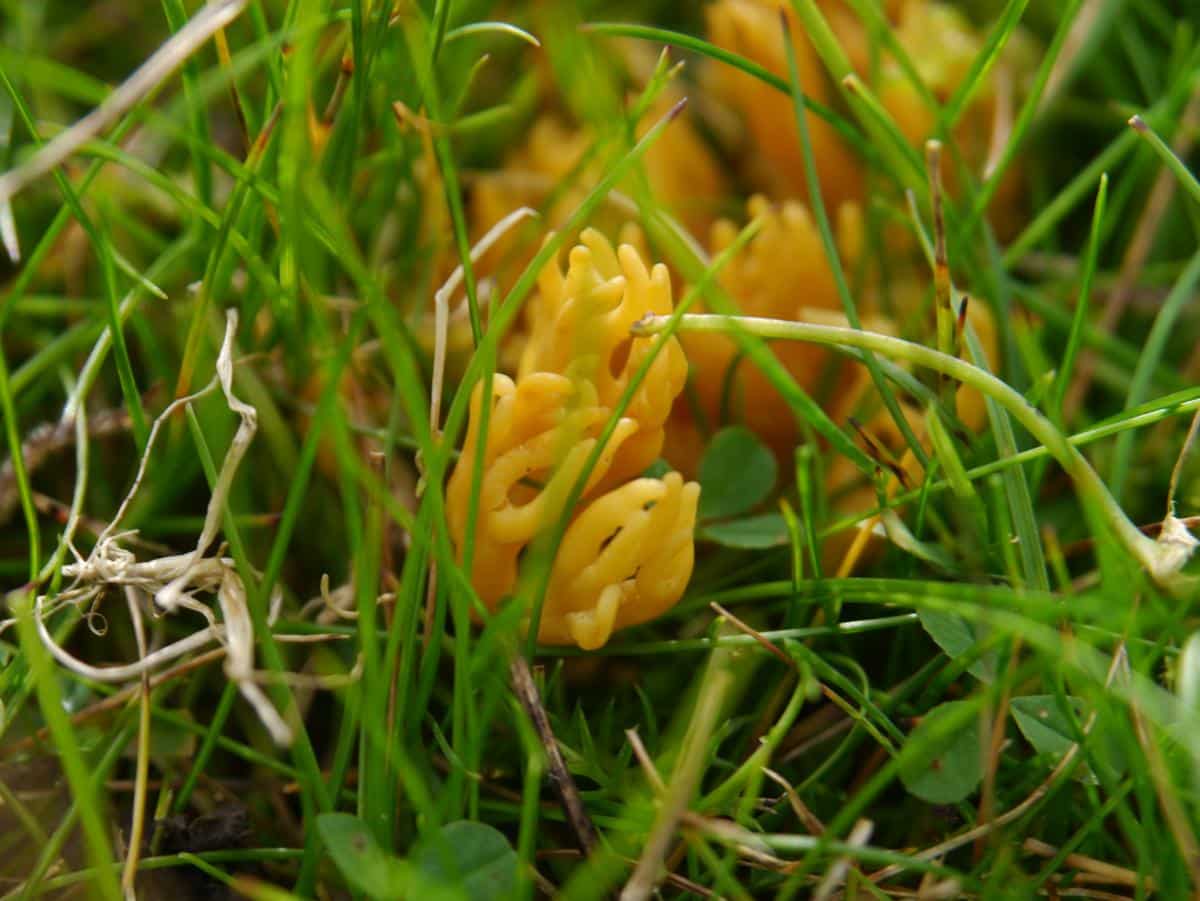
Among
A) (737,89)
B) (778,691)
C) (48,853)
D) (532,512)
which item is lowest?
(48,853)

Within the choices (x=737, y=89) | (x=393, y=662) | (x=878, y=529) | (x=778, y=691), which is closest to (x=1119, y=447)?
(x=878, y=529)

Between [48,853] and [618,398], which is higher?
[618,398]

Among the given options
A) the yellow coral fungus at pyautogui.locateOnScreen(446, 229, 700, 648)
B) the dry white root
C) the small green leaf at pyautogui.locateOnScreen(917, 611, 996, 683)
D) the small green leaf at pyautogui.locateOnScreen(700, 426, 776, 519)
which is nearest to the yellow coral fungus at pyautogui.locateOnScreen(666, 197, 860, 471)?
the small green leaf at pyautogui.locateOnScreen(700, 426, 776, 519)

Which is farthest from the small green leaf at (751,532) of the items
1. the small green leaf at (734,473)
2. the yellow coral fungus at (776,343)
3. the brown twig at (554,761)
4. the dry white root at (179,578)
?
the dry white root at (179,578)

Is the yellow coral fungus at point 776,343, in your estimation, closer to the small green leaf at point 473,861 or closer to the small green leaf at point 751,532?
the small green leaf at point 751,532

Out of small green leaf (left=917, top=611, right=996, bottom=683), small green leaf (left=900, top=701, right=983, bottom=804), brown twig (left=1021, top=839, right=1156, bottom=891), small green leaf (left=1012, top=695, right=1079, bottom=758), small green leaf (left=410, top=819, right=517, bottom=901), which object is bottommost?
small green leaf (left=410, top=819, right=517, bottom=901)

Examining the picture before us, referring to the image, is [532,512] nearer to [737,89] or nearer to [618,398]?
[618,398]

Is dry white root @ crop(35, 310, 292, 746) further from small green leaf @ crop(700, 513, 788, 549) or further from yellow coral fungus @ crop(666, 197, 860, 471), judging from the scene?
yellow coral fungus @ crop(666, 197, 860, 471)
